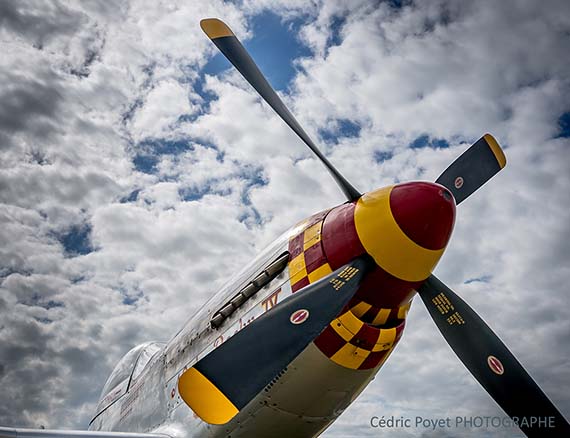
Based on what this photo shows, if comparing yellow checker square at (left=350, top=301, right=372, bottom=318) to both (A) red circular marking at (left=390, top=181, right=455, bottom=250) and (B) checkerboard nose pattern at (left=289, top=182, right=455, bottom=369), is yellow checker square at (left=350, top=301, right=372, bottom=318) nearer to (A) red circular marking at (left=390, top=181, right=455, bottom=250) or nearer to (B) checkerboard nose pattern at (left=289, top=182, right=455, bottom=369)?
(B) checkerboard nose pattern at (left=289, top=182, right=455, bottom=369)

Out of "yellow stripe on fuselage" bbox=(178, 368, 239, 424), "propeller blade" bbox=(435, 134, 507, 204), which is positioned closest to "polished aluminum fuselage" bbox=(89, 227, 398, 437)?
"yellow stripe on fuselage" bbox=(178, 368, 239, 424)

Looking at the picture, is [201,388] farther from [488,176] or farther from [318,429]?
[488,176]

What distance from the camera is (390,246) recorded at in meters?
4.54

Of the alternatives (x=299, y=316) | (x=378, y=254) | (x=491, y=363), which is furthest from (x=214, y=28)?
(x=491, y=363)

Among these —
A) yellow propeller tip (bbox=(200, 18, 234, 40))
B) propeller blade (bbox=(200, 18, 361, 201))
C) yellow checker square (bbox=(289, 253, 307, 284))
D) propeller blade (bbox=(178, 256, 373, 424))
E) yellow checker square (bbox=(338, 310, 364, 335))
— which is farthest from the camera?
yellow propeller tip (bbox=(200, 18, 234, 40))

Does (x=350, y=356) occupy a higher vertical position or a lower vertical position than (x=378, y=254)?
lower

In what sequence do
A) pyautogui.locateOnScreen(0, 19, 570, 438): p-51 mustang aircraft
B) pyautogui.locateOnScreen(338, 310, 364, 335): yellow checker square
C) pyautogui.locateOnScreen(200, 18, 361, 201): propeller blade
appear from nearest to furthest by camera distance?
pyautogui.locateOnScreen(0, 19, 570, 438): p-51 mustang aircraft
pyautogui.locateOnScreen(338, 310, 364, 335): yellow checker square
pyautogui.locateOnScreen(200, 18, 361, 201): propeller blade

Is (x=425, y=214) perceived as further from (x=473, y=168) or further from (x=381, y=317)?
(x=473, y=168)

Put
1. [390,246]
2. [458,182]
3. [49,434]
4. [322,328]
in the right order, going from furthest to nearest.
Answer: [458,182] → [49,434] → [390,246] → [322,328]

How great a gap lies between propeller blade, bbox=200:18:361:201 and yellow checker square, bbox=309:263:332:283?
1125 millimetres

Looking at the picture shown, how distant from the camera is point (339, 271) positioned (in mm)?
4594

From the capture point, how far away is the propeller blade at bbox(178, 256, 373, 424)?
4219 mm

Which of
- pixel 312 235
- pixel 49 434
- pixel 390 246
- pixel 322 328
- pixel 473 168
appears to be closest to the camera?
pixel 322 328

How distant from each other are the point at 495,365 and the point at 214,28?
4.87m
